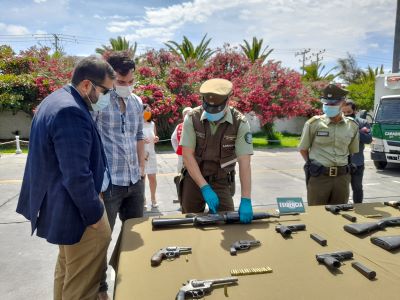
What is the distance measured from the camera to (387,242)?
1784 millimetres

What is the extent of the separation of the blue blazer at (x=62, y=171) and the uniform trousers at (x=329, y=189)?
2166 millimetres

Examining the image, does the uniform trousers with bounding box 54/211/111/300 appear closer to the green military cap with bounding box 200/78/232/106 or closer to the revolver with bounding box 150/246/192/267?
the revolver with bounding box 150/246/192/267

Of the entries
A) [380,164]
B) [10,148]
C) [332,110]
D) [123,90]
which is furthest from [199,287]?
[10,148]

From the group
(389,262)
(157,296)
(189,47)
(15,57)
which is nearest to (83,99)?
(157,296)

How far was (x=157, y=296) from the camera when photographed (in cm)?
134

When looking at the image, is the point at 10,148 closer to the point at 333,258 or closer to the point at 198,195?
the point at 198,195

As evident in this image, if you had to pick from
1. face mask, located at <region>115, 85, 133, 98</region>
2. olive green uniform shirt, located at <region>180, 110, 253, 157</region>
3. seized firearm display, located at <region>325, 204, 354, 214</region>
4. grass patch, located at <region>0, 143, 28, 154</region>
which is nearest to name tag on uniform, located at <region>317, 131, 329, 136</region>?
seized firearm display, located at <region>325, 204, 354, 214</region>

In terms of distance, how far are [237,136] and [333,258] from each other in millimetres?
1189

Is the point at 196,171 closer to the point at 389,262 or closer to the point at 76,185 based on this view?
the point at 76,185

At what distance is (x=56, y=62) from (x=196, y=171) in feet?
49.9

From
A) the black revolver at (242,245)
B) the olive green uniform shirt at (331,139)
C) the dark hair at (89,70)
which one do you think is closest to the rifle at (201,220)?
the black revolver at (242,245)

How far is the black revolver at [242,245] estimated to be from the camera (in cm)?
173

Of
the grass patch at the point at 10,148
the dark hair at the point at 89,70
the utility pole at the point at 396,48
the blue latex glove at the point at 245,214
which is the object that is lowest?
the grass patch at the point at 10,148

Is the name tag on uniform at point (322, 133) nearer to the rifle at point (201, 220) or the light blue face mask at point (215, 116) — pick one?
the light blue face mask at point (215, 116)
